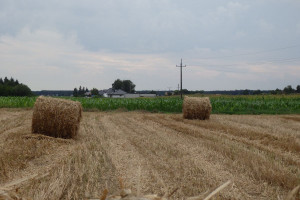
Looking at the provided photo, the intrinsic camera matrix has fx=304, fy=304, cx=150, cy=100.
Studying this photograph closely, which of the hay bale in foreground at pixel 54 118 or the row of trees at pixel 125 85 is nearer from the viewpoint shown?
the hay bale in foreground at pixel 54 118

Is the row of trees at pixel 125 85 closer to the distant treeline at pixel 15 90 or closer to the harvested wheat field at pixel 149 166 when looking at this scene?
the distant treeline at pixel 15 90

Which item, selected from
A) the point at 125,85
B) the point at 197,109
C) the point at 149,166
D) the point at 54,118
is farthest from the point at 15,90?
the point at 149,166

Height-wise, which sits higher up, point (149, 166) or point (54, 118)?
point (54, 118)

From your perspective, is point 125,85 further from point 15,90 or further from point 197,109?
point 197,109

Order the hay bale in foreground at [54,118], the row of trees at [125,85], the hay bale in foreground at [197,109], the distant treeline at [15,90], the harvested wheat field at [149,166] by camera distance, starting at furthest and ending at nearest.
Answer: the row of trees at [125,85], the distant treeline at [15,90], the hay bale in foreground at [197,109], the hay bale in foreground at [54,118], the harvested wheat field at [149,166]

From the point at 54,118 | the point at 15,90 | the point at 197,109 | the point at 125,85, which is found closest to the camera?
the point at 54,118

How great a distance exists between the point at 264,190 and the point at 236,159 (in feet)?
6.17

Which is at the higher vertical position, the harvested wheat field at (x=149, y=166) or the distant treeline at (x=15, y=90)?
the distant treeline at (x=15, y=90)

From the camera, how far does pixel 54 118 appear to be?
30.4ft

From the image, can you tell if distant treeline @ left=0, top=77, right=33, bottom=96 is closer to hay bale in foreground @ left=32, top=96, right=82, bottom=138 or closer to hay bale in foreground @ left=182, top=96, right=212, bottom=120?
hay bale in foreground @ left=182, top=96, right=212, bottom=120

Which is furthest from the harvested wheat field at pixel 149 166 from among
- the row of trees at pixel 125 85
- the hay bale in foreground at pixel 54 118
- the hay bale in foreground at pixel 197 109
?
the row of trees at pixel 125 85

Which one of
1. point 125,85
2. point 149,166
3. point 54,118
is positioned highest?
point 125,85

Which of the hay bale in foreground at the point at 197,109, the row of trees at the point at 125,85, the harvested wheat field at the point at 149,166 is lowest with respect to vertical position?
the harvested wheat field at the point at 149,166

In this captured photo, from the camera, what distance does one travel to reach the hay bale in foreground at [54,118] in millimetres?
9289
